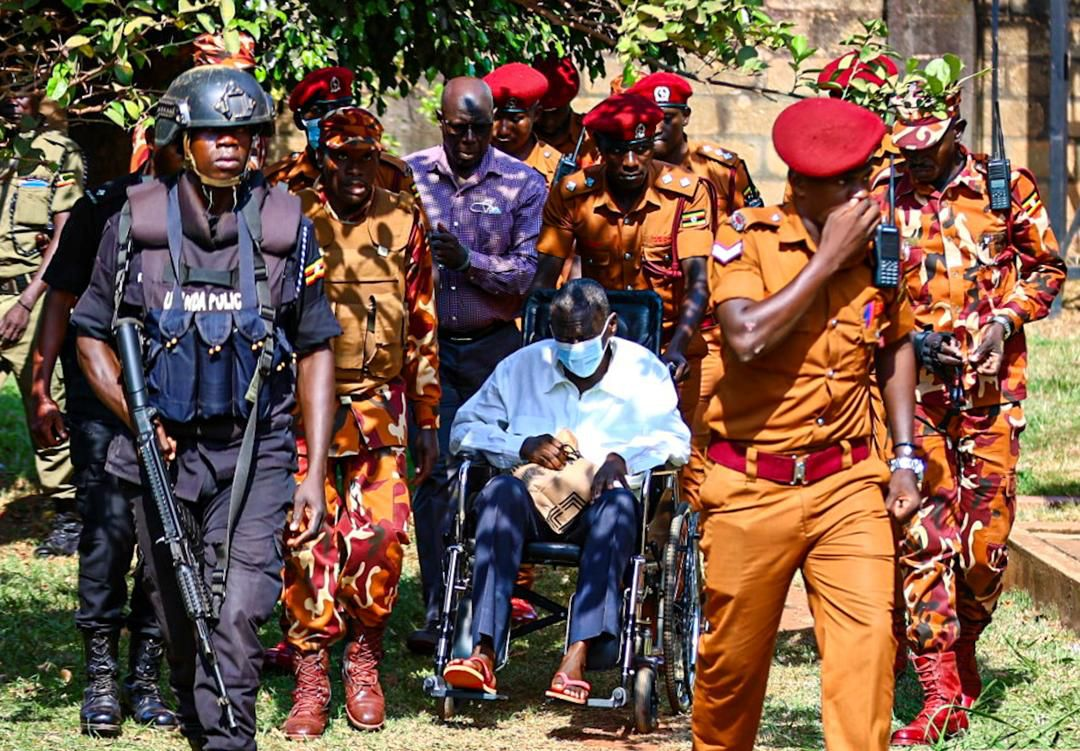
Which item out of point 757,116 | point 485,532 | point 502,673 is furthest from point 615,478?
point 757,116

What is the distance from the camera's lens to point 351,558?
6.98 m

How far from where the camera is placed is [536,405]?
295 inches

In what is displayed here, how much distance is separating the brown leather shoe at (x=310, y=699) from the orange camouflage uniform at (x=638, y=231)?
211cm

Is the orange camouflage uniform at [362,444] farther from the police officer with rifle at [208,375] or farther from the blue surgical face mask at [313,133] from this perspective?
the police officer with rifle at [208,375]

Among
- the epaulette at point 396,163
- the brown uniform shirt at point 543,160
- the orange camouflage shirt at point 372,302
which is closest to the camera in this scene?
the orange camouflage shirt at point 372,302

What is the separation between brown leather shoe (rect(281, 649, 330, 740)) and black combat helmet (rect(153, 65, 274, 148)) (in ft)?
6.93

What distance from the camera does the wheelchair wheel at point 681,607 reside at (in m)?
6.95

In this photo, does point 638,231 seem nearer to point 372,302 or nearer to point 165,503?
point 372,302

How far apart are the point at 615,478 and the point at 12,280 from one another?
362 centimetres

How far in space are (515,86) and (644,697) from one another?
3.38 meters

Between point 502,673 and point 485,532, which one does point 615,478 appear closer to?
point 485,532

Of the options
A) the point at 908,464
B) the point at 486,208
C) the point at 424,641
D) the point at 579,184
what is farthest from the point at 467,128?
the point at 908,464

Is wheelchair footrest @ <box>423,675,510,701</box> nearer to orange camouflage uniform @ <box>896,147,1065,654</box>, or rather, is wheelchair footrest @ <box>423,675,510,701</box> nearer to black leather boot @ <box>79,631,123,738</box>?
black leather boot @ <box>79,631,123,738</box>

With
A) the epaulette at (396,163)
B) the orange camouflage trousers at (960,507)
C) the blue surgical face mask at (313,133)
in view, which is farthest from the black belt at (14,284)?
the orange camouflage trousers at (960,507)
